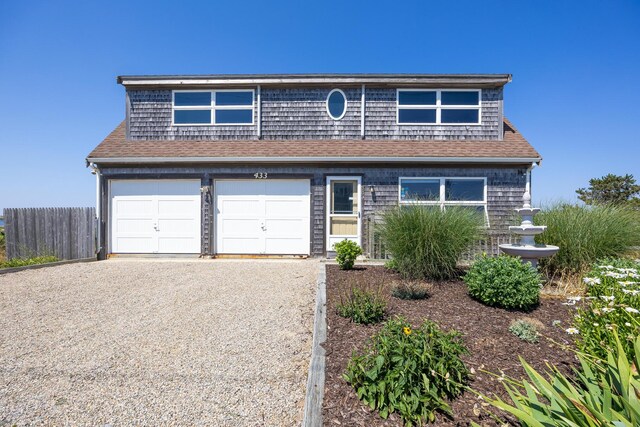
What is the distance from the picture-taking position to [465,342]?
3.02 metres

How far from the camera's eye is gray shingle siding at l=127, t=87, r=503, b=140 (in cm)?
922

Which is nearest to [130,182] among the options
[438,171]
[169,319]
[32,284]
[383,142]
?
[32,284]

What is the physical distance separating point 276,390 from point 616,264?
5.15m

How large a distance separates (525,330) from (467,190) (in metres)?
5.99

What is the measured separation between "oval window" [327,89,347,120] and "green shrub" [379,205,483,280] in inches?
201

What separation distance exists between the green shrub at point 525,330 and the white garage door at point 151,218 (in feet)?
26.0

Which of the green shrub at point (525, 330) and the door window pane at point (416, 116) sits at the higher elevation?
the door window pane at point (416, 116)

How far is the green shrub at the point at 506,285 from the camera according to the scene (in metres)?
3.99

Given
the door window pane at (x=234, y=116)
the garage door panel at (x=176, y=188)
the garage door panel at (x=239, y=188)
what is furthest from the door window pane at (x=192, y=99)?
the garage door panel at (x=239, y=188)

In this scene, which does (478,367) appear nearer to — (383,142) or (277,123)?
(383,142)

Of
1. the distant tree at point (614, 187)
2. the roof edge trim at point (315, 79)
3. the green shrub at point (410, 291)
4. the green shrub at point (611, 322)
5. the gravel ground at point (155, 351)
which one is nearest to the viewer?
the gravel ground at point (155, 351)

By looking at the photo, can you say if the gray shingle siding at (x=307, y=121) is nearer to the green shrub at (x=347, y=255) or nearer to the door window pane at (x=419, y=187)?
the door window pane at (x=419, y=187)

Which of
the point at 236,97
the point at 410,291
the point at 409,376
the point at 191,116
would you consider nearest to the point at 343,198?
the point at 410,291

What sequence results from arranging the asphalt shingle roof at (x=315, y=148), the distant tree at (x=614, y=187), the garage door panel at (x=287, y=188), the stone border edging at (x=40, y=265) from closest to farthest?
1. the stone border edging at (x=40, y=265)
2. the asphalt shingle roof at (x=315, y=148)
3. the garage door panel at (x=287, y=188)
4. the distant tree at (x=614, y=187)
